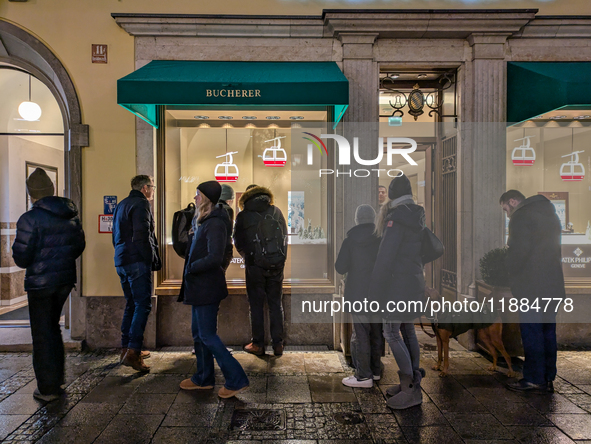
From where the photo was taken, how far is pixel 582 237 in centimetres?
584

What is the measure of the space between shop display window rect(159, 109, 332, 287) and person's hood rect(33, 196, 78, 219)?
1.65m

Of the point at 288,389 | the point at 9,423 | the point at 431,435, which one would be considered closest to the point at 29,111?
the point at 9,423

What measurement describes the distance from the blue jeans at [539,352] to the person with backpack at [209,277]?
292 cm

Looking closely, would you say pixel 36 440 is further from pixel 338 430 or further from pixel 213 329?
pixel 338 430

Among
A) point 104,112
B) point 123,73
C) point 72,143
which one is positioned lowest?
point 72,143

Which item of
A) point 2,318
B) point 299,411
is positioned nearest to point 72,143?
point 2,318

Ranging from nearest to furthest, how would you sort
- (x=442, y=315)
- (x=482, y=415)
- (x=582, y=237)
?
(x=482, y=415), (x=442, y=315), (x=582, y=237)

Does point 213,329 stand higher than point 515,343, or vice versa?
point 213,329

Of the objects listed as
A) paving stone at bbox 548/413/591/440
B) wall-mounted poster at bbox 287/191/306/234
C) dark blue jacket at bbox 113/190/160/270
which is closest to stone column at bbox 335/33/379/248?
wall-mounted poster at bbox 287/191/306/234

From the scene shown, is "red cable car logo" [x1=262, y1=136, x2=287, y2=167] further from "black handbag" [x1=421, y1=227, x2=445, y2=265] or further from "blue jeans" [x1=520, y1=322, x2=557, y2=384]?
"blue jeans" [x1=520, y1=322, x2=557, y2=384]

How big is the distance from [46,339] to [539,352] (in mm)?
4984

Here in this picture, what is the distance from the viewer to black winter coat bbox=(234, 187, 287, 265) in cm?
519

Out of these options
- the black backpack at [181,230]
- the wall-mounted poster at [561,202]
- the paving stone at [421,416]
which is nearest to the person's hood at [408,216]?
the paving stone at [421,416]

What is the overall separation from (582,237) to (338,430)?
4.74 m
